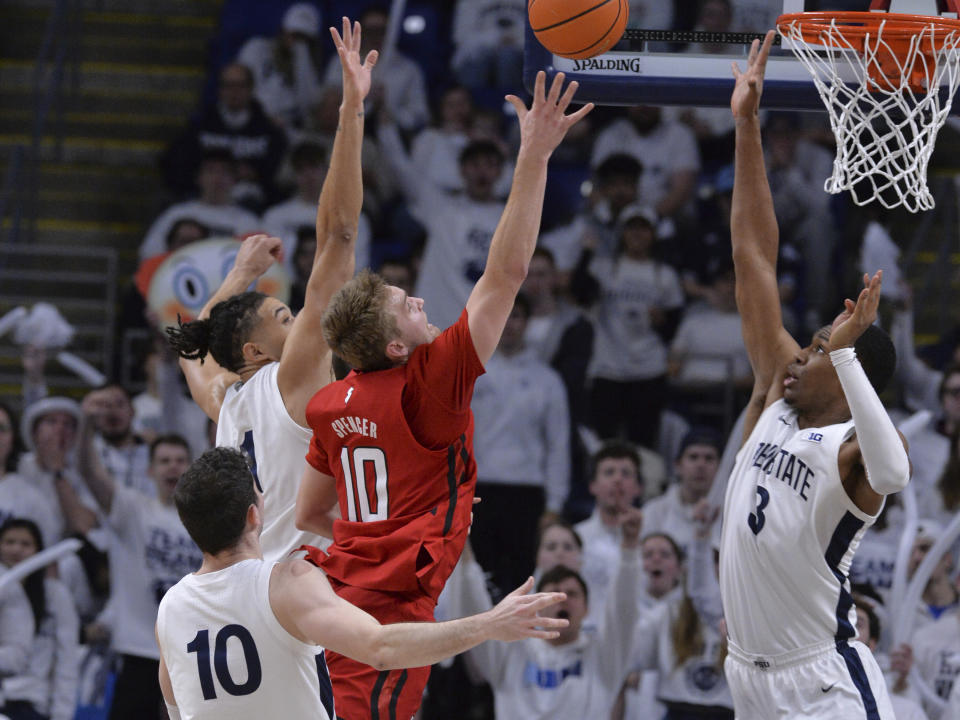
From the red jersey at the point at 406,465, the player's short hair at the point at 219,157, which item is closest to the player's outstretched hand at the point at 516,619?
the red jersey at the point at 406,465

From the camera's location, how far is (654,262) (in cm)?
941

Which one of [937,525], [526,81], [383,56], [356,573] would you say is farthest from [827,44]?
[383,56]

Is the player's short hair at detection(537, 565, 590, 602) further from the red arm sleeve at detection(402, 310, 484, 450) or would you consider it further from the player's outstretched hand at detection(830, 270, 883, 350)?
the red arm sleeve at detection(402, 310, 484, 450)

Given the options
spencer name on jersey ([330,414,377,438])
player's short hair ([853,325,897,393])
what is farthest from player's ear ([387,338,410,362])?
player's short hair ([853,325,897,393])

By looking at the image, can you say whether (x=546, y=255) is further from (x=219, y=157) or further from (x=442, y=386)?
(x=442, y=386)

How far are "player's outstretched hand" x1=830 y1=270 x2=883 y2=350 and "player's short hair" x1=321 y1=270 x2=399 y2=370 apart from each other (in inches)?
53.4

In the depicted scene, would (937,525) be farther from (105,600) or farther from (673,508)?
(105,600)

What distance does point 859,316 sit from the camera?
4133 millimetres

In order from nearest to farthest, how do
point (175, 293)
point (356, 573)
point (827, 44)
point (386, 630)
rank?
point (386, 630) < point (356, 573) < point (827, 44) < point (175, 293)

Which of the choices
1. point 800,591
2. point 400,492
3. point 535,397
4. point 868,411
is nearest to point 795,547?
point 800,591

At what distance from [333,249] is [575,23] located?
1.10m

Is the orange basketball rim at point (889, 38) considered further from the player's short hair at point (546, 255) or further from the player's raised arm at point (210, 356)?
the player's short hair at point (546, 255)

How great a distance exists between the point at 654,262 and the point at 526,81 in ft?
15.0

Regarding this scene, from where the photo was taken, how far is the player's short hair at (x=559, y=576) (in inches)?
282
